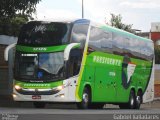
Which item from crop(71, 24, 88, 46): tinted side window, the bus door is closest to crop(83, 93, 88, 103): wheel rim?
the bus door

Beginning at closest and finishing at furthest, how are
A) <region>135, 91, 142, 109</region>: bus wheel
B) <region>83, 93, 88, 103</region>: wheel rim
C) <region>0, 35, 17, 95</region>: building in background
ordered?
<region>83, 93, 88, 103</region>: wheel rim < <region>0, 35, 17, 95</region>: building in background < <region>135, 91, 142, 109</region>: bus wheel

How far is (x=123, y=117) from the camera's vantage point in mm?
14156

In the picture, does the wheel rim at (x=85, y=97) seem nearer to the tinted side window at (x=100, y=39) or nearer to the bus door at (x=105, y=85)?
the bus door at (x=105, y=85)

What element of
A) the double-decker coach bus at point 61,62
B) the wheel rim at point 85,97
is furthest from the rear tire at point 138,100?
the wheel rim at point 85,97

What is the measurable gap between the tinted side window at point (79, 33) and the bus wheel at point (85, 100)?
7.33 ft

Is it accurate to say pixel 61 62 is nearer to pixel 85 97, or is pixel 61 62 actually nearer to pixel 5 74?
pixel 85 97

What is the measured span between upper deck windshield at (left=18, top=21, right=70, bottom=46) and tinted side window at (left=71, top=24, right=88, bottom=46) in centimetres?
35

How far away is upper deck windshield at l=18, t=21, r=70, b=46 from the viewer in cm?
2558

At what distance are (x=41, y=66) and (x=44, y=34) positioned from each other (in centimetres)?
138

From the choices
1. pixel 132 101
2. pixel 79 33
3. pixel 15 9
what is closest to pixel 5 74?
pixel 15 9

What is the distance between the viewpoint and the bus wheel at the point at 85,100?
86.9 feet

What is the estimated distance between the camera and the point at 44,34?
25891 mm

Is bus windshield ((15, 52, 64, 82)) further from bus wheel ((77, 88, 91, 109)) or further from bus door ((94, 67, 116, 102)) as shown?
bus door ((94, 67, 116, 102))

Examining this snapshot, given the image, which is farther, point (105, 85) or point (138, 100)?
point (138, 100)
